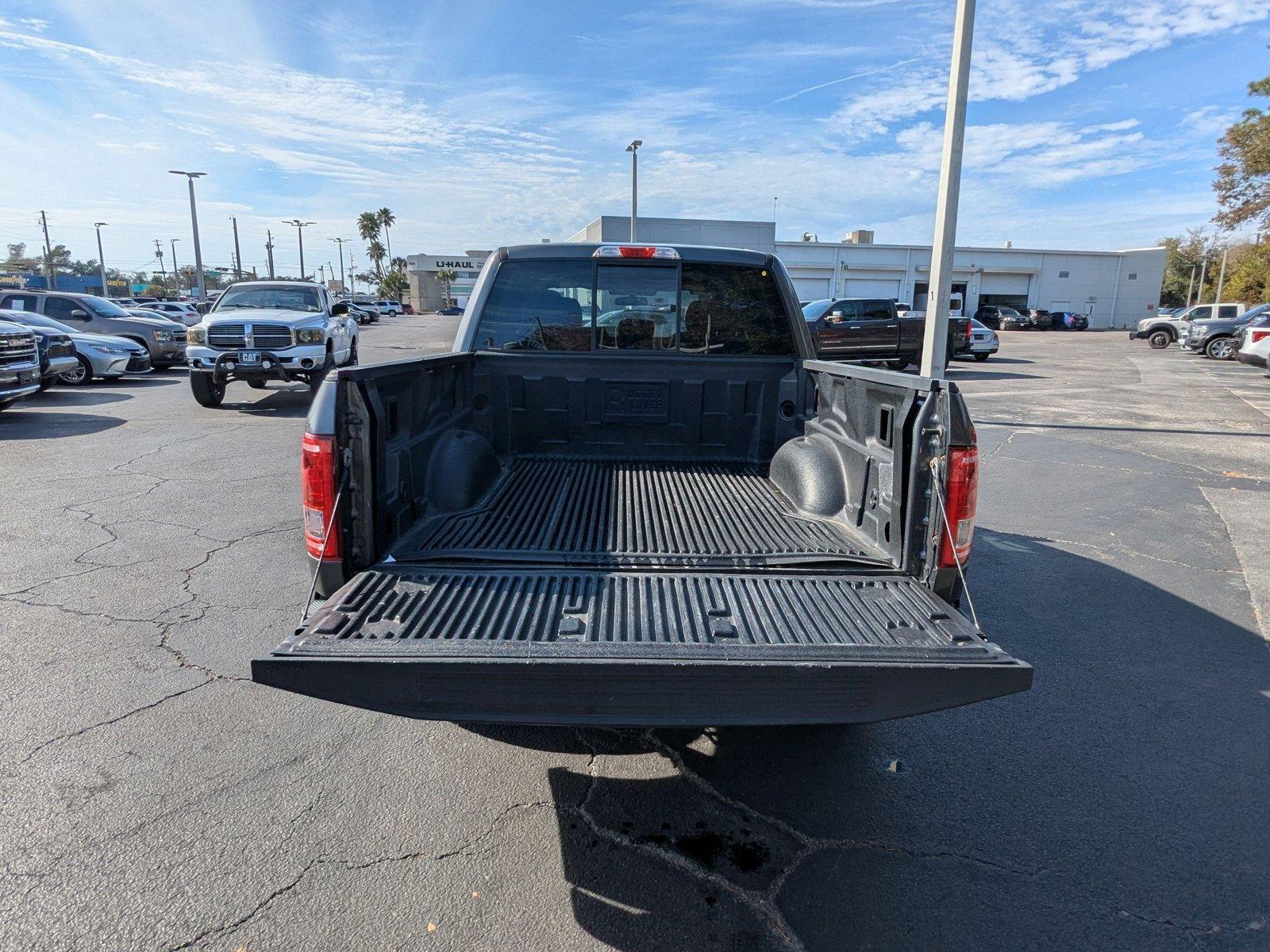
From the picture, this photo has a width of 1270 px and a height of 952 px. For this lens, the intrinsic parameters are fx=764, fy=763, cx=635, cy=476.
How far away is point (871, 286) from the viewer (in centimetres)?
5753

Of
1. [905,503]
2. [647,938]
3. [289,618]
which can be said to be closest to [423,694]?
[647,938]

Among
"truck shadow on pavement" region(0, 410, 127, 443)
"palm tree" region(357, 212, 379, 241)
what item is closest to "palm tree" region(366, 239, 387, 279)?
"palm tree" region(357, 212, 379, 241)

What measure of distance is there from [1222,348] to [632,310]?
110ft

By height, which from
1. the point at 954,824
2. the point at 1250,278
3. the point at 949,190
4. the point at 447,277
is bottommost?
the point at 954,824

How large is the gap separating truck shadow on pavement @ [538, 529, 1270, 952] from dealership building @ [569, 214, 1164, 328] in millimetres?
52324

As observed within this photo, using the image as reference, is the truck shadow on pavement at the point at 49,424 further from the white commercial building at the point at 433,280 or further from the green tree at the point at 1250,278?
the white commercial building at the point at 433,280

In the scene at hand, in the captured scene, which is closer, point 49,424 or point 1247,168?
point 49,424

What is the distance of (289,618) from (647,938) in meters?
3.11

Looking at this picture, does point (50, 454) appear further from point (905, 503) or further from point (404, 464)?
point (905, 503)

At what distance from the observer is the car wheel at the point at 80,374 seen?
15.1m

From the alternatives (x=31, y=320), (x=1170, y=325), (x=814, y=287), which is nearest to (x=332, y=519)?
(x=31, y=320)

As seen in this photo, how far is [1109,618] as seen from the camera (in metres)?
4.86

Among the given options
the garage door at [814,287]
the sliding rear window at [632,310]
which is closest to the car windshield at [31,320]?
the sliding rear window at [632,310]

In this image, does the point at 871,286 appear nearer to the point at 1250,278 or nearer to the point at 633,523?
the point at 1250,278
